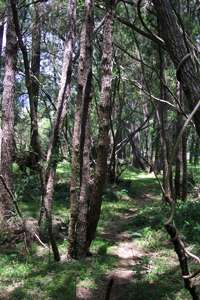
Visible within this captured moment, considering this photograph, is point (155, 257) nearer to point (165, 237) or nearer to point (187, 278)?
point (165, 237)

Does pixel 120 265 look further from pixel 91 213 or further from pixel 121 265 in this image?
pixel 91 213

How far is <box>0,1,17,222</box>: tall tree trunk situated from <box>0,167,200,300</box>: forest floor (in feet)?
4.59

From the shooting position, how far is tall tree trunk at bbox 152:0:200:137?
4.81m

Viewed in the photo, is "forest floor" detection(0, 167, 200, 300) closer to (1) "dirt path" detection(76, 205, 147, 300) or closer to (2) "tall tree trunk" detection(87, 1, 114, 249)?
(1) "dirt path" detection(76, 205, 147, 300)

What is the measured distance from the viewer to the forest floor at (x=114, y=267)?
7594 millimetres

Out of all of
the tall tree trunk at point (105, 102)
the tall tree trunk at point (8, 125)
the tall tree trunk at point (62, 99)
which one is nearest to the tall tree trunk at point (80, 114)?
the tall tree trunk at point (105, 102)

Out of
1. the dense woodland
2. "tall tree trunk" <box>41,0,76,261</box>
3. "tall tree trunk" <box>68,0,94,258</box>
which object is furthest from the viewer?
"tall tree trunk" <box>41,0,76,261</box>

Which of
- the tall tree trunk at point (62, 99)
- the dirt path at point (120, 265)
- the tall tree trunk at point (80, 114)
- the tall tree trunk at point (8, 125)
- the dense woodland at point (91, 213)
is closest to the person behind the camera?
the dense woodland at point (91, 213)

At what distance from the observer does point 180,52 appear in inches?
197

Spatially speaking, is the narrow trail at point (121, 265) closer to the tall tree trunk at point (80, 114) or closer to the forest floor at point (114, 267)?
the forest floor at point (114, 267)

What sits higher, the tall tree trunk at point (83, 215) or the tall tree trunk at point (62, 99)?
the tall tree trunk at point (62, 99)

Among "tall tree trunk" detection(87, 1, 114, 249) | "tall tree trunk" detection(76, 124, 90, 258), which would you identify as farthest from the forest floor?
"tall tree trunk" detection(87, 1, 114, 249)

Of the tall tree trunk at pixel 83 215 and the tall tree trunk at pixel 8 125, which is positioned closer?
the tall tree trunk at pixel 83 215

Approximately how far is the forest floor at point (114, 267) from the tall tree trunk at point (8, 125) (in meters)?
1.40
